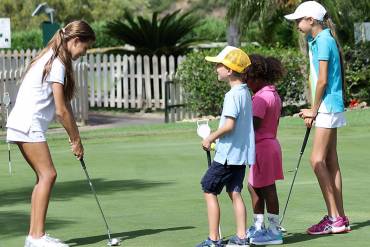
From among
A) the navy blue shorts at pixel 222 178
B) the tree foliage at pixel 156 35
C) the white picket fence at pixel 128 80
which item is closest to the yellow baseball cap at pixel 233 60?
the navy blue shorts at pixel 222 178

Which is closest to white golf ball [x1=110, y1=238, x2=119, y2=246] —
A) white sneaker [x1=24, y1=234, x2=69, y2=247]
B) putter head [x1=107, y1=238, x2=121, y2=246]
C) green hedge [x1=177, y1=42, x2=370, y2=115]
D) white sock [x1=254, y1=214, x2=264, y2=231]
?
putter head [x1=107, y1=238, x2=121, y2=246]

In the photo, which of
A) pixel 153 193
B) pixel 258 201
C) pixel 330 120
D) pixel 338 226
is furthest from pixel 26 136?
pixel 153 193

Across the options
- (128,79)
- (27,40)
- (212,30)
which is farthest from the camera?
(27,40)

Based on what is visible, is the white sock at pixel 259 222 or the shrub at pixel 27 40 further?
the shrub at pixel 27 40

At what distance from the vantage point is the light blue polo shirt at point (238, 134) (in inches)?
319

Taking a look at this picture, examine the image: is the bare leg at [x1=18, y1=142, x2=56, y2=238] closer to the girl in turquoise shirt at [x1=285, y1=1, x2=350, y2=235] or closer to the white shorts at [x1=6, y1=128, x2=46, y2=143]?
the white shorts at [x1=6, y1=128, x2=46, y2=143]

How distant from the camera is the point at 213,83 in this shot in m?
24.6

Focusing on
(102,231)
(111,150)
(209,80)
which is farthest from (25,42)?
(102,231)

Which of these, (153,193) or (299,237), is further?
(153,193)

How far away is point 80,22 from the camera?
27.7ft

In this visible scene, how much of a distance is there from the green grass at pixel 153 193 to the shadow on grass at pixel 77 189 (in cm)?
1

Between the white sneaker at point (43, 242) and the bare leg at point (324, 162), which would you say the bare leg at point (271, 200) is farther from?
the white sneaker at point (43, 242)

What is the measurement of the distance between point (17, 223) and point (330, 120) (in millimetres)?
2863

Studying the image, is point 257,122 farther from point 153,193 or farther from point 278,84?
point 278,84
